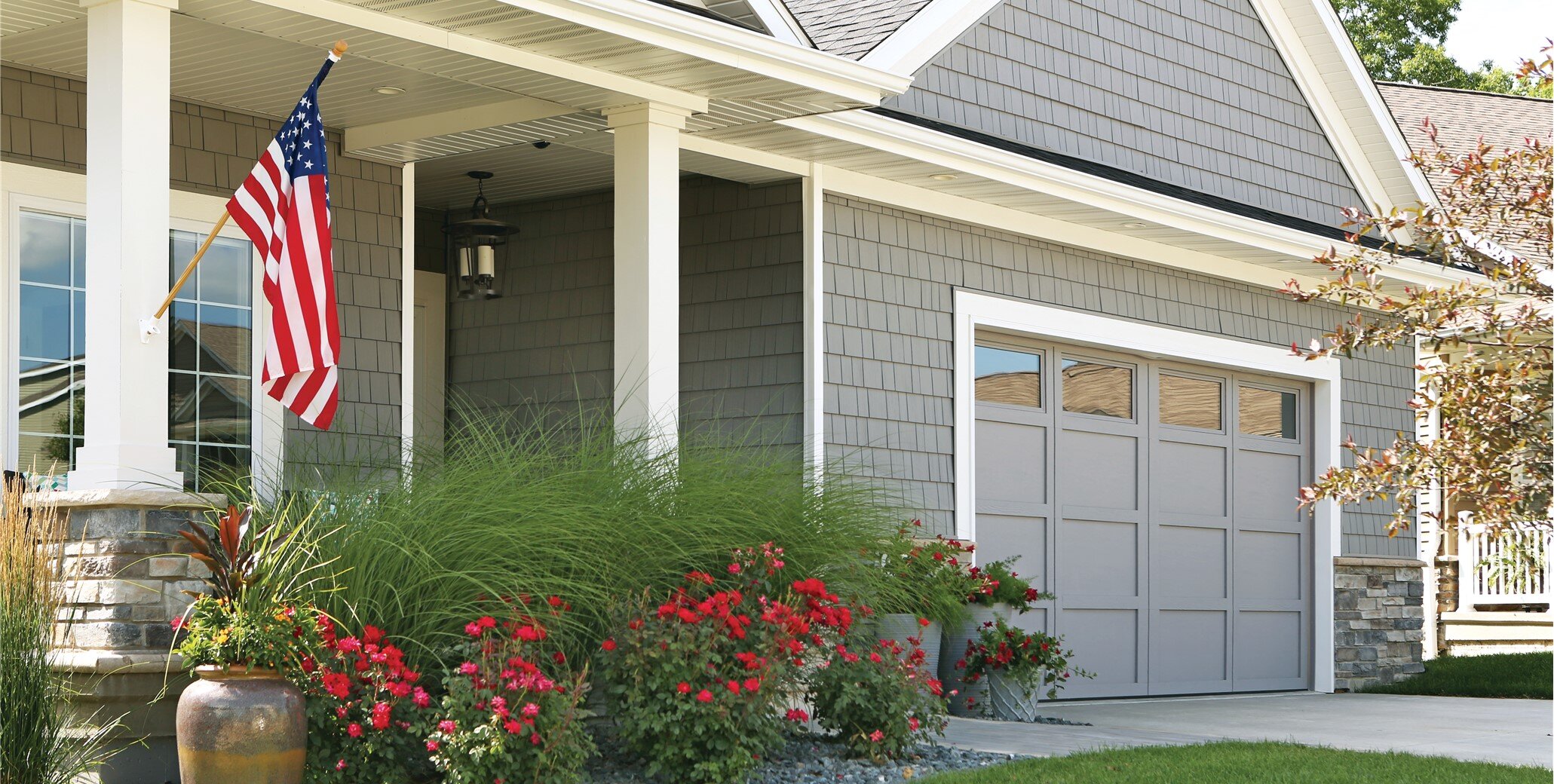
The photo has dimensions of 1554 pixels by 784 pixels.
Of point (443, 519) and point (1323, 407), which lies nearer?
point (443, 519)

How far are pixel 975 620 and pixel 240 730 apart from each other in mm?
4688

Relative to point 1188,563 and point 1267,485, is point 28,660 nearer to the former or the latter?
point 1188,563

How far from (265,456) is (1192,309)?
6.23 m

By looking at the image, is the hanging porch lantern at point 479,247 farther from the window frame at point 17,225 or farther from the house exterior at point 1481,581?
the house exterior at point 1481,581

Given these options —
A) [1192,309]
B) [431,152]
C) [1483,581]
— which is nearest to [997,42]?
[1192,309]

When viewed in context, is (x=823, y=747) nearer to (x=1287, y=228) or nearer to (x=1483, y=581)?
(x=1287, y=228)

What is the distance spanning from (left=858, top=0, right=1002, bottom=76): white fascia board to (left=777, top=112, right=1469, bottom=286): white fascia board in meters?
0.40

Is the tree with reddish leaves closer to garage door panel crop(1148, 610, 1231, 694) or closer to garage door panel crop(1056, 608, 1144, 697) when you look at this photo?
garage door panel crop(1056, 608, 1144, 697)

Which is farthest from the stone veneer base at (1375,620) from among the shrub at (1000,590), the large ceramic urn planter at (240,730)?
the large ceramic urn planter at (240,730)

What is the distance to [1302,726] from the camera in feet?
29.6

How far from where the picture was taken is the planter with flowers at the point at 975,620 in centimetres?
887

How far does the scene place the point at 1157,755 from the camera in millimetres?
6730

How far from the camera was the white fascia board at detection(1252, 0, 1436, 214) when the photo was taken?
39.1ft

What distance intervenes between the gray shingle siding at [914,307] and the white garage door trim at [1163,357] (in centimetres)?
7
